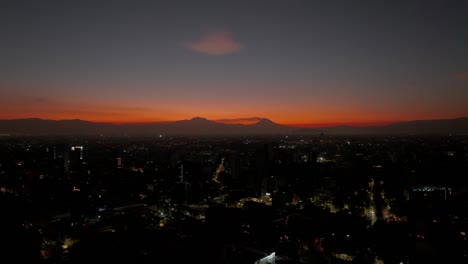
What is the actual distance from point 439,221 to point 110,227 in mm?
9641

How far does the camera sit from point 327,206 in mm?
12570

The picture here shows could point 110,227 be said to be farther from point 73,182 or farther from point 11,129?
point 11,129

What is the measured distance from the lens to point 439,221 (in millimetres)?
9453

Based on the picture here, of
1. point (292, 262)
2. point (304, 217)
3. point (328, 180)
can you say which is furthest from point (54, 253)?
point (328, 180)

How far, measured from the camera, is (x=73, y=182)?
16.9m

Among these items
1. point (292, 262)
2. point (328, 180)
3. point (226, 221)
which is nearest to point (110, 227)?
point (226, 221)

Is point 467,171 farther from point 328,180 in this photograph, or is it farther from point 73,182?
point 73,182

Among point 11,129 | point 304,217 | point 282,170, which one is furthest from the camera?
point 11,129

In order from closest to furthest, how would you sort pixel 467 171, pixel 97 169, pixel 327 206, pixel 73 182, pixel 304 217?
pixel 304 217, pixel 327 206, pixel 73 182, pixel 467 171, pixel 97 169

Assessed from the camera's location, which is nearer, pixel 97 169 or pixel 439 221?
pixel 439 221

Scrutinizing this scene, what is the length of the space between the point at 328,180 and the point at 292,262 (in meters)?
10.8

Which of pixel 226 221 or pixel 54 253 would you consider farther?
pixel 226 221

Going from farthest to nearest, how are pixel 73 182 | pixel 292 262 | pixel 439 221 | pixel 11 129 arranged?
1. pixel 11 129
2. pixel 73 182
3. pixel 439 221
4. pixel 292 262

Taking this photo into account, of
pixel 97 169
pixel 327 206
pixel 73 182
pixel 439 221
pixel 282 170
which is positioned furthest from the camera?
pixel 97 169
